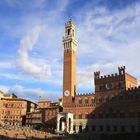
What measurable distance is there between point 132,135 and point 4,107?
47033 mm

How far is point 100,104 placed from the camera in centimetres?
7500

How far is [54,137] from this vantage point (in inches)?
2534

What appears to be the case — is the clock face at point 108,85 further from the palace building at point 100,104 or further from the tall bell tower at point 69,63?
the tall bell tower at point 69,63

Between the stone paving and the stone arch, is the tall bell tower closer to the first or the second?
the stone arch

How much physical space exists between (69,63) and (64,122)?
18.2 m

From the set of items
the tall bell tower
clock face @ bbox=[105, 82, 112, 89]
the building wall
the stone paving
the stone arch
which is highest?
the tall bell tower

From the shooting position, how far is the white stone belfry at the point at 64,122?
76.1 metres

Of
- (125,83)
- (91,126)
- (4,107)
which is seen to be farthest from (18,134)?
(4,107)

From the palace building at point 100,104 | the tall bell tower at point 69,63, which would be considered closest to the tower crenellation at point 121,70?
the palace building at point 100,104

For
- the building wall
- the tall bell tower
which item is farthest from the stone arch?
the building wall

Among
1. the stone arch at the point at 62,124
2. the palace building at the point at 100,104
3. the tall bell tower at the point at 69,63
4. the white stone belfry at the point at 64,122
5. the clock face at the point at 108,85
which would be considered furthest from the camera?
the tall bell tower at the point at 69,63

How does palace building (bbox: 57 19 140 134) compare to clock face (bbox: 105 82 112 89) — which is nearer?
palace building (bbox: 57 19 140 134)

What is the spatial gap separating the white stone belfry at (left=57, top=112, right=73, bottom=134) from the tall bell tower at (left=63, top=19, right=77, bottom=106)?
14.5 feet

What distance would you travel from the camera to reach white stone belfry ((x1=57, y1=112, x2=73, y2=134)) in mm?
76113
